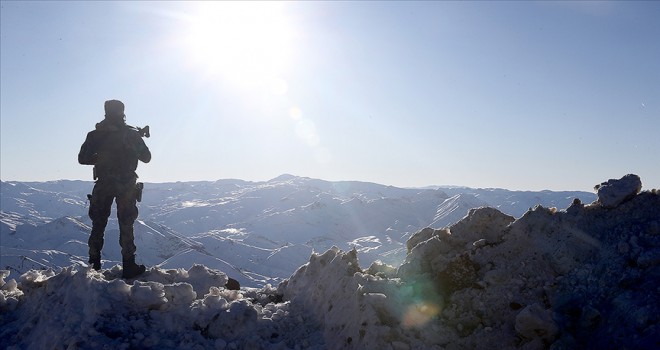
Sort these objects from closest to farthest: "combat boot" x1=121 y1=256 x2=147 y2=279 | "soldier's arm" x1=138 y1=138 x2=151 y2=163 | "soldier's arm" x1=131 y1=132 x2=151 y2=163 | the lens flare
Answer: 1. the lens flare
2. "combat boot" x1=121 y1=256 x2=147 y2=279
3. "soldier's arm" x1=131 y1=132 x2=151 y2=163
4. "soldier's arm" x1=138 y1=138 x2=151 y2=163

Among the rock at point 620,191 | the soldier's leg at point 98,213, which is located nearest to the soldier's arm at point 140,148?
the soldier's leg at point 98,213

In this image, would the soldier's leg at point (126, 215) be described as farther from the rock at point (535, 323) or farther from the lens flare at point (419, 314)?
the rock at point (535, 323)

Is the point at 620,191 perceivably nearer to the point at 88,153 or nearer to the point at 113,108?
the point at 113,108

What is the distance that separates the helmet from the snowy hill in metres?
3.08

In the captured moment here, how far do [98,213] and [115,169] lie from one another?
2.69 ft

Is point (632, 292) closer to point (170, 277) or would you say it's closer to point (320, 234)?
point (170, 277)

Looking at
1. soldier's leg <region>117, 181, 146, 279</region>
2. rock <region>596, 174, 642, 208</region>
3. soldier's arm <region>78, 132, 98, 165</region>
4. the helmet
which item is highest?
the helmet

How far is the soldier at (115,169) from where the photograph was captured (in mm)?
7875

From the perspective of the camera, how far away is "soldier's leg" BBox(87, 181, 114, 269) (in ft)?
26.2

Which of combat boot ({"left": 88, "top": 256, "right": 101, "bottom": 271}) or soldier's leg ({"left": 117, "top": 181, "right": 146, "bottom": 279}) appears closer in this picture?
soldier's leg ({"left": 117, "top": 181, "right": 146, "bottom": 279})

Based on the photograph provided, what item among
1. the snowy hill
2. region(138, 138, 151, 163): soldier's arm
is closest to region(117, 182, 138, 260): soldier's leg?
region(138, 138, 151, 163): soldier's arm

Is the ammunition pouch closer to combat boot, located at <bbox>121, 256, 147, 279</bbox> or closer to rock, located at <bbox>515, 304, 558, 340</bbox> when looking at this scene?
combat boot, located at <bbox>121, 256, 147, 279</bbox>

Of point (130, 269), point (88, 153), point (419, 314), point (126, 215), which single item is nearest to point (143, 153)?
point (88, 153)

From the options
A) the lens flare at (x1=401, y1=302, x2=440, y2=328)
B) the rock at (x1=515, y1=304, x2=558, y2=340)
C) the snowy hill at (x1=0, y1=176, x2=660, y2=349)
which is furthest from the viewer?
the lens flare at (x1=401, y1=302, x2=440, y2=328)
